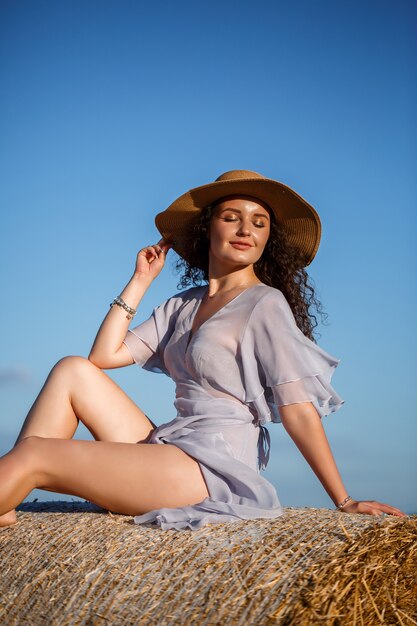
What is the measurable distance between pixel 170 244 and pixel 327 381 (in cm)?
127

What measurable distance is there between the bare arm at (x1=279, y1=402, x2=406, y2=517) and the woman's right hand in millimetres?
1155

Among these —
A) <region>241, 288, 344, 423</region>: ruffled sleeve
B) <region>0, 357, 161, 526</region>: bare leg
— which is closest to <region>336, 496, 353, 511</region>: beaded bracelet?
<region>241, 288, 344, 423</region>: ruffled sleeve

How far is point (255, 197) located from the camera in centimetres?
404

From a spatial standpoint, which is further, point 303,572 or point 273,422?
point 273,422

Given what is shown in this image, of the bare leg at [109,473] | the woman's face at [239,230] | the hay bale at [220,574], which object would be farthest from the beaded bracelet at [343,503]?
the woman's face at [239,230]

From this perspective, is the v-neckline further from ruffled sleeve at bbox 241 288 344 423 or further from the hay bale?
the hay bale

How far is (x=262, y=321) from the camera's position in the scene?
3.59 meters

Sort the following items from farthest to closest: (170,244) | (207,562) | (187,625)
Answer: (170,244) < (207,562) < (187,625)

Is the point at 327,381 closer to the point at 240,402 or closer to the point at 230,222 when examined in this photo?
the point at 240,402

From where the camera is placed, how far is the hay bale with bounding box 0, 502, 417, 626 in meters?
2.52

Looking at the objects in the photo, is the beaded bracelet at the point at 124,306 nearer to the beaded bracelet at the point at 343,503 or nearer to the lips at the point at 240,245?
the lips at the point at 240,245

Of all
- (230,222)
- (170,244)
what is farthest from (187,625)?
(170,244)

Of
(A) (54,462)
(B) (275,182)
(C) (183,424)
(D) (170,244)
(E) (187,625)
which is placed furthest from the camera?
(D) (170,244)

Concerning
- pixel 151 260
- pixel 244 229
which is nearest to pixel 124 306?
pixel 151 260
